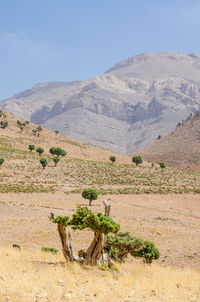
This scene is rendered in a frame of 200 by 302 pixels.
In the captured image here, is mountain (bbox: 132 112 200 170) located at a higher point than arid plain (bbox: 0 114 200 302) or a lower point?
higher

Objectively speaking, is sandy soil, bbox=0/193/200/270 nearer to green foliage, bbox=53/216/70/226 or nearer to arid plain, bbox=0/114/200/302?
arid plain, bbox=0/114/200/302

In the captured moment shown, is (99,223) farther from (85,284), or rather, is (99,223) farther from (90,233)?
(90,233)

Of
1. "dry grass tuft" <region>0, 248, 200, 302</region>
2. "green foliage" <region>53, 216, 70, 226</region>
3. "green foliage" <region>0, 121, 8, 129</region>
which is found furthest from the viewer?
"green foliage" <region>0, 121, 8, 129</region>

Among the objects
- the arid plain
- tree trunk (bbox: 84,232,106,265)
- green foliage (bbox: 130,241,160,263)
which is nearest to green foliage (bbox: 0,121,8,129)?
the arid plain

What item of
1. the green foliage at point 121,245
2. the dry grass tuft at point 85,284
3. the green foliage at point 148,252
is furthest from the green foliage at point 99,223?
the green foliage at point 148,252

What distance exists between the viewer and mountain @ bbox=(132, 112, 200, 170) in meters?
130

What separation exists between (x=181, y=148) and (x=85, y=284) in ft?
441

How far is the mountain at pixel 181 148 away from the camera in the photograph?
130 metres

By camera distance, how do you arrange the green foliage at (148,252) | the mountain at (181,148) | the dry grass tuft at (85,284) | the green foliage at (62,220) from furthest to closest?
the mountain at (181,148)
the green foliage at (148,252)
the green foliage at (62,220)
the dry grass tuft at (85,284)

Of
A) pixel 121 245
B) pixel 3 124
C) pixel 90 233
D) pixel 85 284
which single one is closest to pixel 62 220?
pixel 85 284

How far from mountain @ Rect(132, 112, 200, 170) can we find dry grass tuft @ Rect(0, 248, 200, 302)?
379ft

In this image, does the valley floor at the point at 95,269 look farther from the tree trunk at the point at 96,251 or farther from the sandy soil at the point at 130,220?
A: the tree trunk at the point at 96,251

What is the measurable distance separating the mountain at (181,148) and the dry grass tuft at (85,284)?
11561 cm

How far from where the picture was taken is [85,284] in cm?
1258
